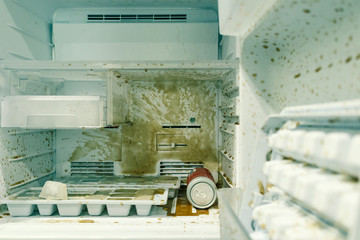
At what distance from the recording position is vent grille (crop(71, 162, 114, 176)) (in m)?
1.86

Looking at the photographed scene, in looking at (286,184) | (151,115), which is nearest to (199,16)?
(151,115)

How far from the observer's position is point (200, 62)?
49.5 inches

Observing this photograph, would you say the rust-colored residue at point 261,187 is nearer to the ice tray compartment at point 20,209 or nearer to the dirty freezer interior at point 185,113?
the dirty freezer interior at point 185,113

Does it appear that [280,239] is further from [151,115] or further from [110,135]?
[110,135]

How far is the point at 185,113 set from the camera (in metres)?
1.83

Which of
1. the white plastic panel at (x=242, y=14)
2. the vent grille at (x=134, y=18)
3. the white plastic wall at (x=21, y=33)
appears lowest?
the white plastic panel at (x=242, y=14)

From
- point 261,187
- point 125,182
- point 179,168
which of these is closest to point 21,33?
point 125,182

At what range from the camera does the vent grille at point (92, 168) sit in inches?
73.3

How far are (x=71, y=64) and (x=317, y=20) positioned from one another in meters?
1.15

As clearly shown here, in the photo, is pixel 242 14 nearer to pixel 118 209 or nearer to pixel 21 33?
pixel 118 209

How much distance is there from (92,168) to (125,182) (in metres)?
0.38

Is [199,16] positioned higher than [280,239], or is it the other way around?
[199,16]

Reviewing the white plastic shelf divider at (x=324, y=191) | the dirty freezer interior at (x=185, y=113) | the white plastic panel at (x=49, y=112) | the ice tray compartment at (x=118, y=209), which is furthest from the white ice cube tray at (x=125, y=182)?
the white plastic shelf divider at (x=324, y=191)

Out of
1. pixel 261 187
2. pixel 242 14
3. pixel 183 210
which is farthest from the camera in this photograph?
pixel 183 210
